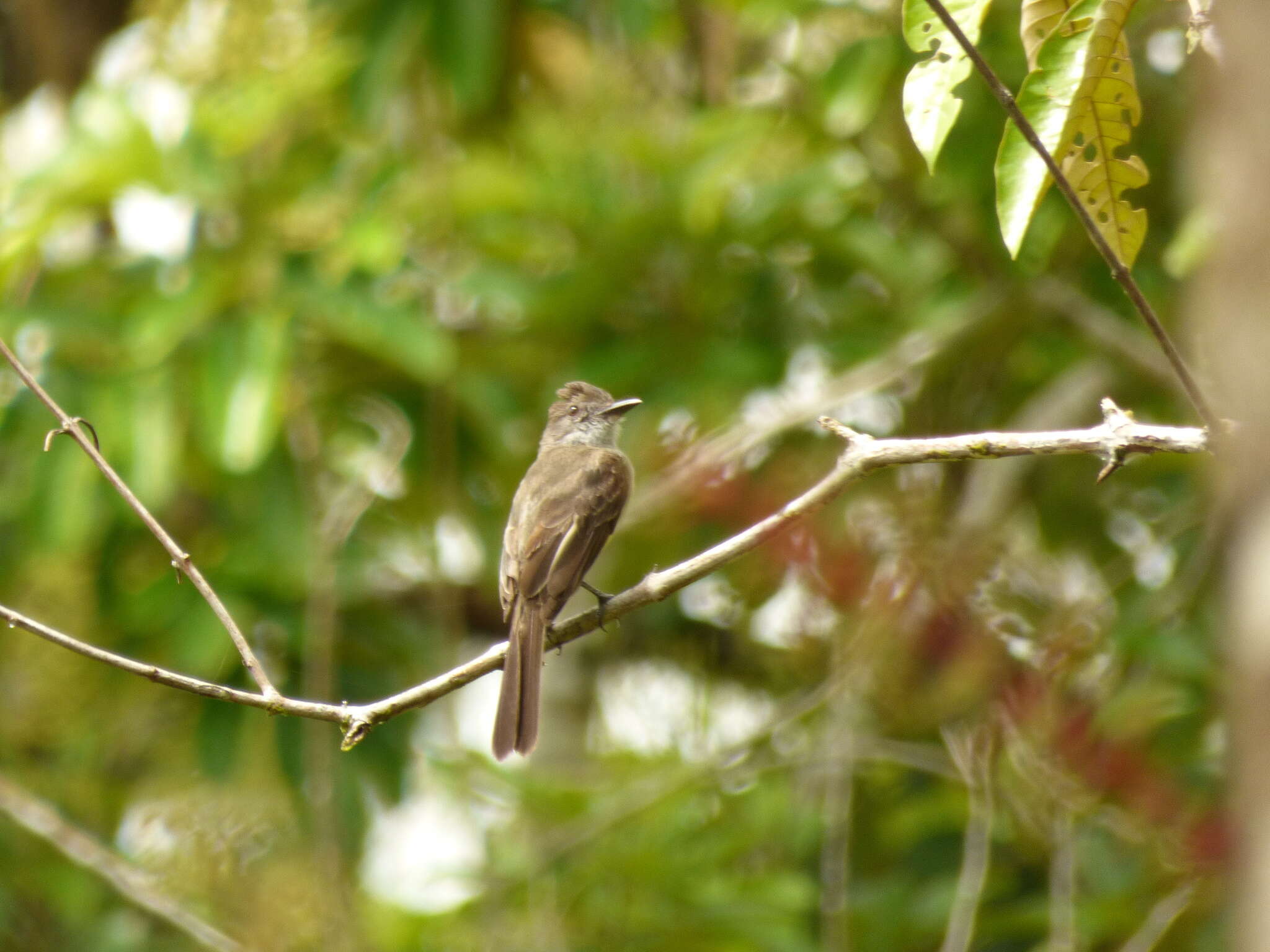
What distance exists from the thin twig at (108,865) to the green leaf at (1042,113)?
361 centimetres

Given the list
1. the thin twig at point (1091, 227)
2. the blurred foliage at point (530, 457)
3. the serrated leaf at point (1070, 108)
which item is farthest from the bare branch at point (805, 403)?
the thin twig at point (1091, 227)

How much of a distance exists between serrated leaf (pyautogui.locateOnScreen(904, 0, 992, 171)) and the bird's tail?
5.33 ft

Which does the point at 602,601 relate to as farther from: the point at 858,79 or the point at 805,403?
the point at 858,79

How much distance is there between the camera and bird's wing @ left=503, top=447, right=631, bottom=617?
4.27 metres

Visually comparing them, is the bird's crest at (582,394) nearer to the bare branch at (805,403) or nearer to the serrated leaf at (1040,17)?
the bare branch at (805,403)

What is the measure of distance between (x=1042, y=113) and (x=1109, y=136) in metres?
0.15

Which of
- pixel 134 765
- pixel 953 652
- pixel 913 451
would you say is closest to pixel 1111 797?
pixel 953 652

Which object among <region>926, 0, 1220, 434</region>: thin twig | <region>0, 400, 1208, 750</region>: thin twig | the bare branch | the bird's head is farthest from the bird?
<region>926, 0, 1220, 434</region>: thin twig

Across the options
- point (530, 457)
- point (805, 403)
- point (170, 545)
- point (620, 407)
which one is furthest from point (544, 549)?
point (530, 457)

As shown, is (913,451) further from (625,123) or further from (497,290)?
(625,123)

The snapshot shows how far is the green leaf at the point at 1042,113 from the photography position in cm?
250

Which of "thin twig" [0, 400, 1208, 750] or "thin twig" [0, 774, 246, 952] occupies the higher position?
"thin twig" [0, 774, 246, 952]

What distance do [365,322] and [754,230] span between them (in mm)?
1635

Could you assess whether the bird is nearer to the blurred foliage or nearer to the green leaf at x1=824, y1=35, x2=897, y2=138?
the blurred foliage
